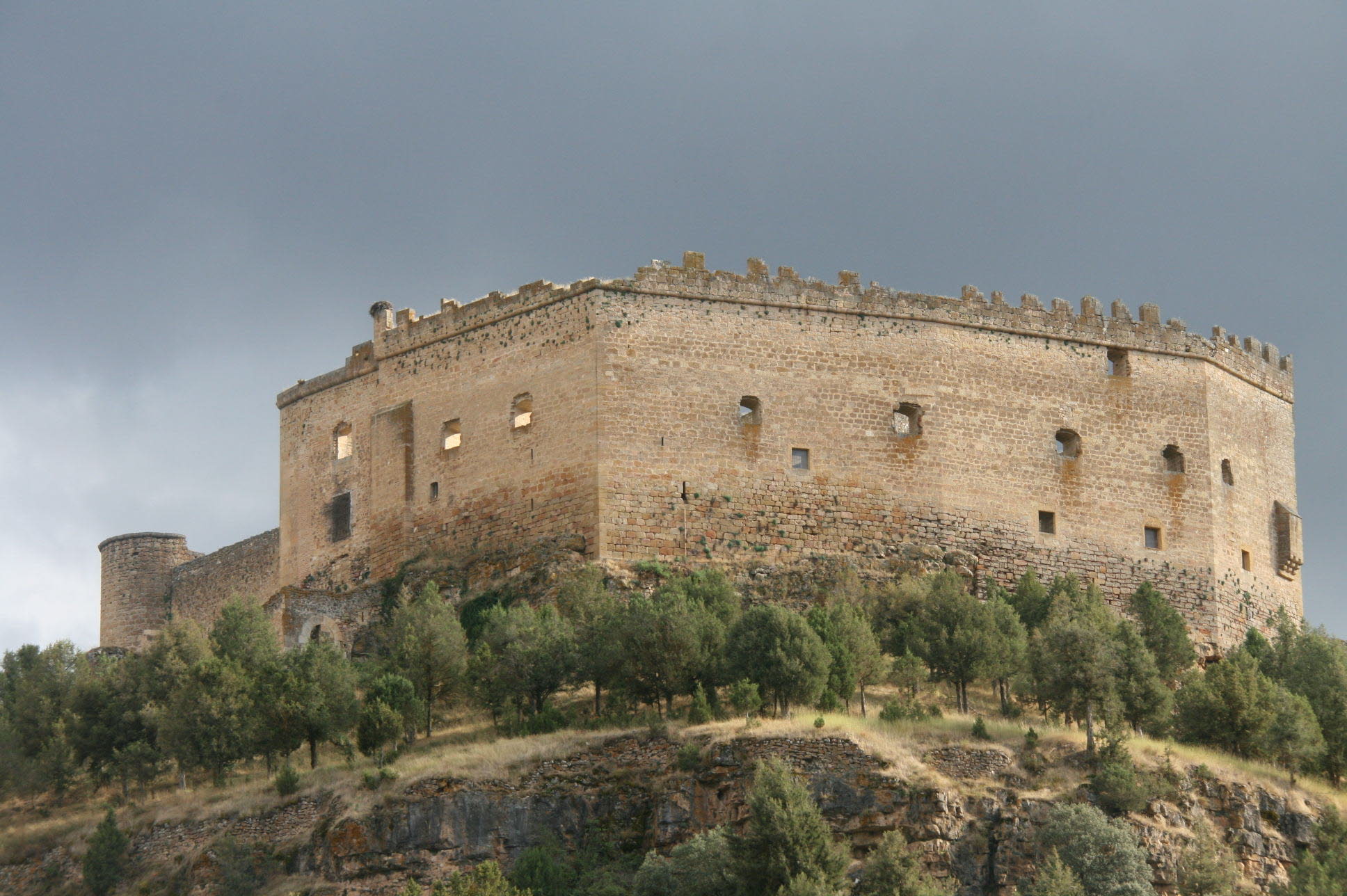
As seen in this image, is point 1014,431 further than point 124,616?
No

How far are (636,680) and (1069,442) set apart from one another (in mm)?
14921

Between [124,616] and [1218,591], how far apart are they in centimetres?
2987

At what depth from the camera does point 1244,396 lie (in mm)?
52562

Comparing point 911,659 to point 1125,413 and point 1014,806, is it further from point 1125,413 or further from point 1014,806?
point 1125,413

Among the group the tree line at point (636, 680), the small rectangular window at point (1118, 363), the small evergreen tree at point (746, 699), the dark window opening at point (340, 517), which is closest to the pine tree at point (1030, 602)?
the tree line at point (636, 680)

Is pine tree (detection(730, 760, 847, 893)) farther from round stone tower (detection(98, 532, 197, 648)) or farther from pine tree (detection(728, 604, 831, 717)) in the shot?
round stone tower (detection(98, 532, 197, 648))

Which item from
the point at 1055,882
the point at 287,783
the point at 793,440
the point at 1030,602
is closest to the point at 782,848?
the point at 1055,882

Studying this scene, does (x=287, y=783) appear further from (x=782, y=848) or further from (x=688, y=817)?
(x=782, y=848)

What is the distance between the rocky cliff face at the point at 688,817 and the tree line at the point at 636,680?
1589mm

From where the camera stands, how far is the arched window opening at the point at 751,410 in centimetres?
4697

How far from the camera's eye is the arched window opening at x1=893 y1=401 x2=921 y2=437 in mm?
48125

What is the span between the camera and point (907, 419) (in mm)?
48562

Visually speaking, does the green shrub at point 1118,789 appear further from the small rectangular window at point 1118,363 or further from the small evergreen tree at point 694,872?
the small rectangular window at point 1118,363

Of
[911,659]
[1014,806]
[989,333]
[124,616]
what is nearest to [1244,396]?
[989,333]
